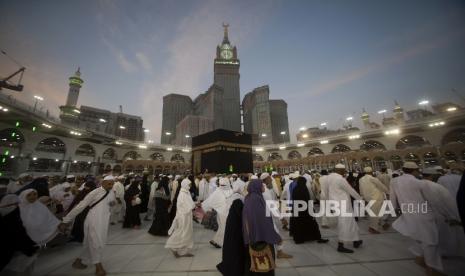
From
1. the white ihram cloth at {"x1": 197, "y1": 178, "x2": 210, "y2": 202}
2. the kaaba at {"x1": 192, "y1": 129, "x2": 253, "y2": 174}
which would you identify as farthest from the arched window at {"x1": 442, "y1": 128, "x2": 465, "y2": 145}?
the white ihram cloth at {"x1": 197, "y1": 178, "x2": 210, "y2": 202}

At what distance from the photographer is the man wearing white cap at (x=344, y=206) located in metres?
3.72

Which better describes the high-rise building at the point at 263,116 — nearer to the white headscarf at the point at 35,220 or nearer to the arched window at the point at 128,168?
the arched window at the point at 128,168

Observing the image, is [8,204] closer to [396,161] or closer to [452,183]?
[452,183]

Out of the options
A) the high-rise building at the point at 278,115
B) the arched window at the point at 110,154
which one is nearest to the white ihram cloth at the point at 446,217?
the arched window at the point at 110,154

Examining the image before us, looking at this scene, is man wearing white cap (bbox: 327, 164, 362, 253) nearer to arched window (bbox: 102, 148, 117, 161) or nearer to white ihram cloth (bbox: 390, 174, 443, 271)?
white ihram cloth (bbox: 390, 174, 443, 271)

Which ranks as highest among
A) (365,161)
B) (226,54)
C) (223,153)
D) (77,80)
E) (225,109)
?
(226,54)

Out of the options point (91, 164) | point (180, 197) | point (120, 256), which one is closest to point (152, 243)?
point (120, 256)

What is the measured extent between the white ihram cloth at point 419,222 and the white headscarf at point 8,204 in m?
5.97

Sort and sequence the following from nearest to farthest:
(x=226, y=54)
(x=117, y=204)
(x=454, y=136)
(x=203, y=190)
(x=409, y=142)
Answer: (x=117, y=204) < (x=203, y=190) < (x=454, y=136) < (x=409, y=142) < (x=226, y=54)

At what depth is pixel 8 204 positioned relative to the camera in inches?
97.7

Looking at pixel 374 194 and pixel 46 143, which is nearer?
pixel 374 194

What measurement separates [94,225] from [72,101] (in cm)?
13460

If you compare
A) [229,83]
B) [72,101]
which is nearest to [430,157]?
[229,83]

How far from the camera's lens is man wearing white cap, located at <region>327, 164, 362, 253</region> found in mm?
3717
